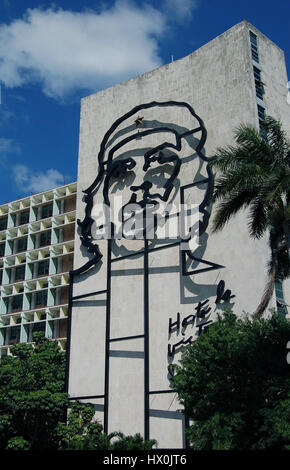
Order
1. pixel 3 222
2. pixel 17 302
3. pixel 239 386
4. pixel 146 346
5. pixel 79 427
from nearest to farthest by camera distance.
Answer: pixel 239 386 < pixel 79 427 < pixel 146 346 < pixel 17 302 < pixel 3 222

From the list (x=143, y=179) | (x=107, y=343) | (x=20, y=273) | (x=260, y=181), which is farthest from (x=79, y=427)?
(x=20, y=273)

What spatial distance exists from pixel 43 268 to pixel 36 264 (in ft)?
3.70

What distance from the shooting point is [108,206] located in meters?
44.5

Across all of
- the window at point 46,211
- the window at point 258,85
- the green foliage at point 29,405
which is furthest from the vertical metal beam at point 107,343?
the window at point 46,211

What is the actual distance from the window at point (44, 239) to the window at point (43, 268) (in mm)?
2572

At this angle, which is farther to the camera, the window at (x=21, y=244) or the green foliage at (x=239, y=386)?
the window at (x=21, y=244)

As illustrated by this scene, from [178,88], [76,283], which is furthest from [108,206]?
[178,88]

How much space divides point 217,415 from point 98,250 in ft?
67.0

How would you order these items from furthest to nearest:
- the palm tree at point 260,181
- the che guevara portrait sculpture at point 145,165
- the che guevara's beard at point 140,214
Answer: the che guevara's beard at point 140,214
the che guevara portrait sculpture at point 145,165
the palm tree at point 260,181

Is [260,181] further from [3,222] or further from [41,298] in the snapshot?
[3,222]

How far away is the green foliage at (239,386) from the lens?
24.6 m

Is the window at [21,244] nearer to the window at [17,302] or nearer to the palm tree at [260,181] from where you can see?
the window at [17,302]

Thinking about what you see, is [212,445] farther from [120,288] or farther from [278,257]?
[120,288]

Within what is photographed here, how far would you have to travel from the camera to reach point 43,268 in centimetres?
6456
